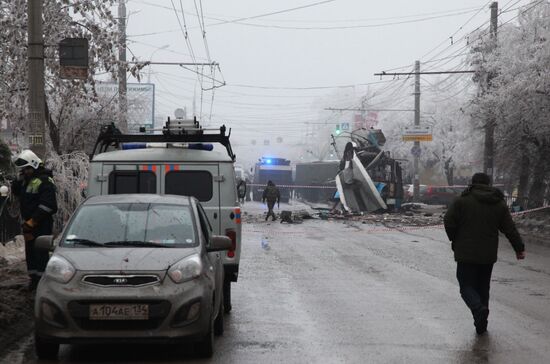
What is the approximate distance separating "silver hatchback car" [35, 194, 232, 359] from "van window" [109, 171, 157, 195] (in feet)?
7.45

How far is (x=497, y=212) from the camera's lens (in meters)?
8.68

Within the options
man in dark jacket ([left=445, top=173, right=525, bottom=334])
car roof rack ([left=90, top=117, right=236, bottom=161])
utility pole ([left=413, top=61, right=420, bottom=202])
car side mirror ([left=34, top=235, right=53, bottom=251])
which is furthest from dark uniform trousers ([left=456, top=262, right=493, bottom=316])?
utility pole ([left=413, top=61, right=420, bottom=202])

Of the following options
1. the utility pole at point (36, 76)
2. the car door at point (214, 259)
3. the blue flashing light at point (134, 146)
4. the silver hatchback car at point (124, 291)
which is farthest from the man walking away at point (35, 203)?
the utility pole at point (36, 76)

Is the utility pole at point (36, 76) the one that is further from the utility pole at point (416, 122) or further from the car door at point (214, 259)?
the utility pole at point (416, 122)

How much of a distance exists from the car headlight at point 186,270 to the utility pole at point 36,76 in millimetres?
6566

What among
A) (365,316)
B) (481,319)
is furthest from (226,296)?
(481,319)

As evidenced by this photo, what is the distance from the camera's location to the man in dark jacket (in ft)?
28.0

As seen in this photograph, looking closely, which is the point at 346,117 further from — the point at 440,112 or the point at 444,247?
the point at 444,247

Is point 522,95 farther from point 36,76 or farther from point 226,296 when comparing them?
point 226,296

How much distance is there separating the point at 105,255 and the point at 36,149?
6.30 meters

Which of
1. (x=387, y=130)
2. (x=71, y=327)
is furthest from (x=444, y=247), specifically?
(x=387, y=130)

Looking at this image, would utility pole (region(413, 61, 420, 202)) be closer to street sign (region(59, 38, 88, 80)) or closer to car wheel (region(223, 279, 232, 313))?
street sign (region(59, 38, 88, 80))

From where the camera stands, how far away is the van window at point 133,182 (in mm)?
9953

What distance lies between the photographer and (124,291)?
684 centimetres
